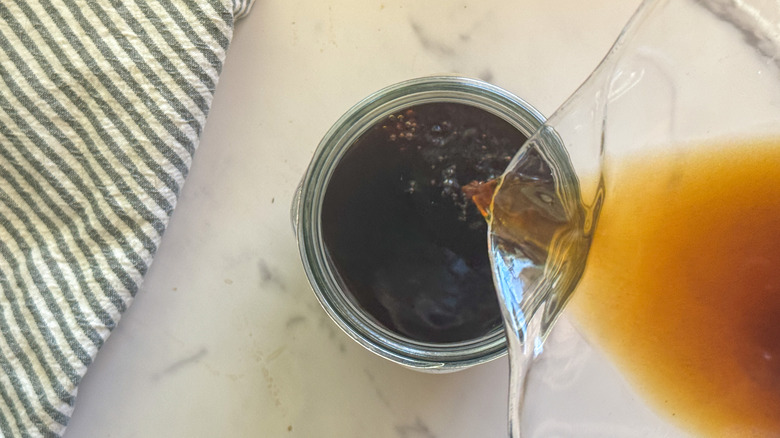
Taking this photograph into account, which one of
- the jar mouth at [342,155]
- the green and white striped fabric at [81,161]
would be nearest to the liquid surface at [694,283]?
the jar mouth at [342,155]

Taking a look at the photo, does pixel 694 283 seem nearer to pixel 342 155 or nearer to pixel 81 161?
pixel 342 155

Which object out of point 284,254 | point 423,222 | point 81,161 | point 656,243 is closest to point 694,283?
point 656,243

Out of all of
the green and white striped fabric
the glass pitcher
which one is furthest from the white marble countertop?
the glass pitcher

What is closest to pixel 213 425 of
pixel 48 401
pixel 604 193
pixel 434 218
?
pixel 48 401

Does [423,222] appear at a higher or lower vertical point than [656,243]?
lower

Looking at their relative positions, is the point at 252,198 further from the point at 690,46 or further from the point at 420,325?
the point at 690,46

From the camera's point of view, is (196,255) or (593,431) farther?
(196,255)

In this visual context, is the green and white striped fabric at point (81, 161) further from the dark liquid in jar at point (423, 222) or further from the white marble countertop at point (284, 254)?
the dark liquid in jar at point (423, 222)
